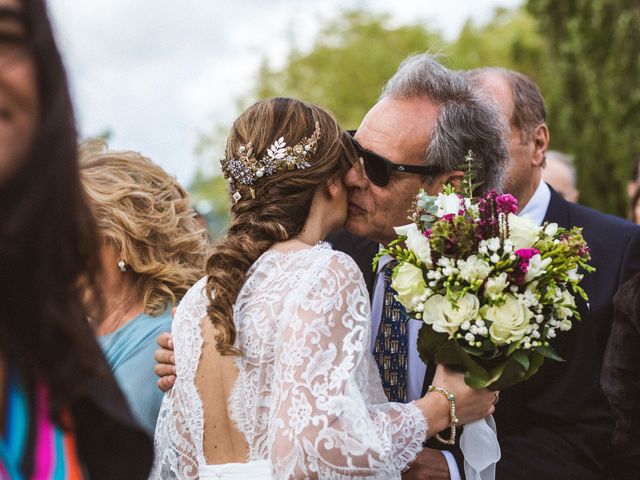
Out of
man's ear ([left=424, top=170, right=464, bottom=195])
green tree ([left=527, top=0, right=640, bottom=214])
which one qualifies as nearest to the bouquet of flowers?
man's ear ([left=424, top=170, right=464, bottom=195])

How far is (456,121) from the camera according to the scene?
4.15 meters

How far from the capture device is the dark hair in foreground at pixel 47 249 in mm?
1365

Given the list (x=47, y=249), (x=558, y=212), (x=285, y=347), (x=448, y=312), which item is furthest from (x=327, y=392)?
(x=558, y=212)

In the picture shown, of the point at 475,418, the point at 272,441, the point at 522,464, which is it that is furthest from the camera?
the point at 522,464

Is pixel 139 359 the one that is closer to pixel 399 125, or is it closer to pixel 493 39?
pixel 399 125

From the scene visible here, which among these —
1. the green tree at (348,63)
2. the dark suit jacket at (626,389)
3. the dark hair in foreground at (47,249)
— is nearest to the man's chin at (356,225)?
the dark suit jacket at (626,389)

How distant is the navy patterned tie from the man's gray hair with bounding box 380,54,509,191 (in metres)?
0.75

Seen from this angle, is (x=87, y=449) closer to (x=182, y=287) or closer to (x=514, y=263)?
(x=514, y=263)

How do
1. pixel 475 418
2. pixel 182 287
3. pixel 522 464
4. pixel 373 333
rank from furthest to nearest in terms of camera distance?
pixel 182 287 < pixel 373 333 < pixel 522 464 < pixel 475 418

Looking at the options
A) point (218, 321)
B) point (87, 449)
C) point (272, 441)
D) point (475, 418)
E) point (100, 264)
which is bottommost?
point (475, 418)

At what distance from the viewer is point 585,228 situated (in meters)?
4.70

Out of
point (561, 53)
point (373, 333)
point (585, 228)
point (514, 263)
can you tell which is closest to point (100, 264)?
point (514, 263)

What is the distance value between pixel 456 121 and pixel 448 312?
4.72ft

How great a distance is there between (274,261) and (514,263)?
0.86 m
